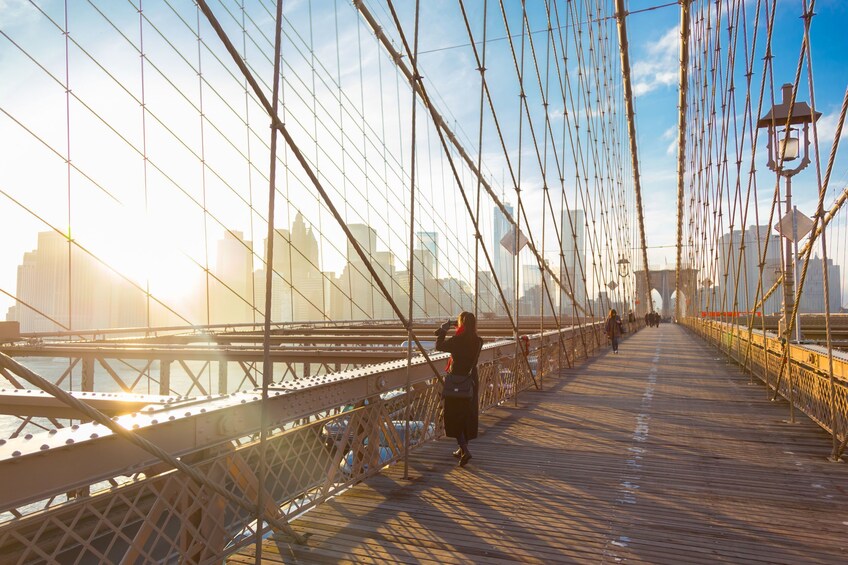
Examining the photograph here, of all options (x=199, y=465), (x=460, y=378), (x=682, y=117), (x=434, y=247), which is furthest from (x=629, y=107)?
(x=199, y=465)

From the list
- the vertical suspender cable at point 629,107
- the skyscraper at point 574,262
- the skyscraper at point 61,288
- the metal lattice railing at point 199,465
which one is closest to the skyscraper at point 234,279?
the skyscraper at point 61,288

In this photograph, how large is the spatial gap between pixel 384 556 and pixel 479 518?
835 millimetres

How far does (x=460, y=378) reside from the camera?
214 inches

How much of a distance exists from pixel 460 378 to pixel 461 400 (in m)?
0.20

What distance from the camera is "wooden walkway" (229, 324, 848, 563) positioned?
343 centimetres

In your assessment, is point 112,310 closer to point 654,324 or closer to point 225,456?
point 225,456

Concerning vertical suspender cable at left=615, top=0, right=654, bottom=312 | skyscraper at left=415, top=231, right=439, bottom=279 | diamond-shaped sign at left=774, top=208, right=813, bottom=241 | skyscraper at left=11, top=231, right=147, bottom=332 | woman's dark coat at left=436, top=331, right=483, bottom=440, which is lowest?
woman's dark coat at left=436, top=331, right=483, bottom=440

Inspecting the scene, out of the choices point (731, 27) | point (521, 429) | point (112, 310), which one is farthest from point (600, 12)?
point (521, 429)

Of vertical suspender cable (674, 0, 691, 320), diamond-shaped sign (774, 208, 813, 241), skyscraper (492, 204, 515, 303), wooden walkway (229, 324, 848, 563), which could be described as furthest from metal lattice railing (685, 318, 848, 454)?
skyscraper (492, 204, 515, 303)

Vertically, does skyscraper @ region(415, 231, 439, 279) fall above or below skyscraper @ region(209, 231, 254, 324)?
above

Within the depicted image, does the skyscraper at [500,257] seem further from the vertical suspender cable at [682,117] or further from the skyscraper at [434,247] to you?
the vertical suspender cable at [682,117]

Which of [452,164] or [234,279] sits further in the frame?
[234,279]

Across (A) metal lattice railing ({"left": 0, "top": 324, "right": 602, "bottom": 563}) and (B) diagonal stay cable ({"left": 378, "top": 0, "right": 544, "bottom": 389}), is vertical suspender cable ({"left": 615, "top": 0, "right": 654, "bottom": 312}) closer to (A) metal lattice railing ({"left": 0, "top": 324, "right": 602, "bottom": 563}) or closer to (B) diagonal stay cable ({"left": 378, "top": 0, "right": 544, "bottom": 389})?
(B) diagonal stay cable ({"left": 378, "top": 0, "right": 544, "bottom": 389})

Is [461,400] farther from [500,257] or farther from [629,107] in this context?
[500,257]
